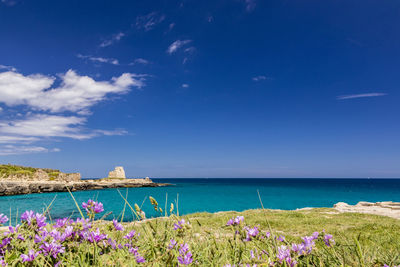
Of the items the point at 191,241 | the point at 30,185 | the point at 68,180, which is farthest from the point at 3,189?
the point at 191,241

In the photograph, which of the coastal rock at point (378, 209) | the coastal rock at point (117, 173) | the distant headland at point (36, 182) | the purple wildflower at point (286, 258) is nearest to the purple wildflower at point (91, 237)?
the purple wildflower at point (286, 258)

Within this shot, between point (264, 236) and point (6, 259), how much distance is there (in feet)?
6.62

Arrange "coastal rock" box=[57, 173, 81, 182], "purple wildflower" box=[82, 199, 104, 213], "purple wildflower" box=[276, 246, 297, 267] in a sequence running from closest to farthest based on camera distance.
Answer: "purple wildflower" box=[276, 246, 297, 267] → "purple wildflower" box=[82, 199, 104, 213] → "coastal rock" box=[57, 173, 81, 182]

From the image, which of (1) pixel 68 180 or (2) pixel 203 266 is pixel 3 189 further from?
(2) pixel 203 266

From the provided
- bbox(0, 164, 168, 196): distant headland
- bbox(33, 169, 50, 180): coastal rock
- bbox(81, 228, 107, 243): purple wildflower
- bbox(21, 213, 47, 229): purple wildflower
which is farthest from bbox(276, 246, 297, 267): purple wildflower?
bbox(33, 169, 50, 180): coastal rock

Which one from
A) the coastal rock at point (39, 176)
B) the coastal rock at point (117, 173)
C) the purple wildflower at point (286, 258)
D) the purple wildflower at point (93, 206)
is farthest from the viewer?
the coastal rock at point (117, 173)

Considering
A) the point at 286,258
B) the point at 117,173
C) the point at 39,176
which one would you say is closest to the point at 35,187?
the point at 39,176

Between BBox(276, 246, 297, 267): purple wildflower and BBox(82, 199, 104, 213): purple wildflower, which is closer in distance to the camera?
BBox(276, 246, 297, 267): purple wildflower

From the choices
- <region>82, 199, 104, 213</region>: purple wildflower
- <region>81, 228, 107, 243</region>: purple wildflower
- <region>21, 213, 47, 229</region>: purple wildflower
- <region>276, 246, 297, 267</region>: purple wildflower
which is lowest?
<region>276, 246, 297, 267</region>: purple wildflower

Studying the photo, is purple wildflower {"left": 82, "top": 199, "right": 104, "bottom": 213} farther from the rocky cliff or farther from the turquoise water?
the rocky cliff

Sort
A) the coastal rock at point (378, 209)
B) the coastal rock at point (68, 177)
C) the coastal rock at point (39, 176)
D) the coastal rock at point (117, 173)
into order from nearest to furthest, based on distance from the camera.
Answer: the coastal rock at point (378, 209) < the coastal rock at point (39, 176) < the coastal rock at point (68, 177) < the coastal rock at point (117, 173)

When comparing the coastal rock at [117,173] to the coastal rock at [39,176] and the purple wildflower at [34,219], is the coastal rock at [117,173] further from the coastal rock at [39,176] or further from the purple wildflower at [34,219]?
the purple wildflower at [34,219]

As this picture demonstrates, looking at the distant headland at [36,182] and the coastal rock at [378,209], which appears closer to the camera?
the coastal rock at [378,209]

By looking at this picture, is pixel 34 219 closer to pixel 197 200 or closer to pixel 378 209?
pixel 378 209
